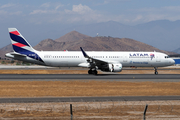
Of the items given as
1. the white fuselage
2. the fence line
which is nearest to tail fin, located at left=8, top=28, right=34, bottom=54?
the white fuselage

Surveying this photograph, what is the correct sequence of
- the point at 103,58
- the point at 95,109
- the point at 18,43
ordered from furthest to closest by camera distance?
the point at 103,58, the point at 18,43, the point at 95,109

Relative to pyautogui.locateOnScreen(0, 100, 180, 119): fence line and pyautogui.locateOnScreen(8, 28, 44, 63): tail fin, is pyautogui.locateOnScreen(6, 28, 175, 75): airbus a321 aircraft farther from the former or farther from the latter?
pyautogui.locateOnScreen(0, 100, 180, 119): fence line

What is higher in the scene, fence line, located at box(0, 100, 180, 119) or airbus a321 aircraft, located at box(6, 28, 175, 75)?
airbus a321 aircraft, located at box(6, 28, 175, 75)

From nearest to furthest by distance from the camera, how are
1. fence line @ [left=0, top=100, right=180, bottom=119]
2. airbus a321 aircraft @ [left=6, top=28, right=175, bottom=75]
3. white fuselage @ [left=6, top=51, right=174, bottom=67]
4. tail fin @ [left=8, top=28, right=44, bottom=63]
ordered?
fence line @ [left=0, top=100, right=180, bottom=119], airbus a321 aircraft @ [left=6, top=28, right=175, bottom=75], white fuselage @ [left=6, top=51, right=174, bottom=67], tail fin @ [left=8, top=28, right=44, bottom=63]

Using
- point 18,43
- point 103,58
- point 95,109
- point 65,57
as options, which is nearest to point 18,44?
point 18,43

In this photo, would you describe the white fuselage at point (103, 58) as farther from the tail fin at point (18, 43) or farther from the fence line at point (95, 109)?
the fence line at point (95, 109)

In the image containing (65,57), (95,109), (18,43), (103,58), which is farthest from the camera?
(103,58)

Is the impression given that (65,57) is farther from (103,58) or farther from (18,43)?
(18,43)

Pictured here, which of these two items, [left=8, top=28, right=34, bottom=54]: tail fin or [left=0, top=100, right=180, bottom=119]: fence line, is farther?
[left=8, top=28, right=34, bottom=54]: tail fin

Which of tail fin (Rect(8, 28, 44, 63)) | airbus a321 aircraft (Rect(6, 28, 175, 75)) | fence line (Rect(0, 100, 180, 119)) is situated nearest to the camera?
fence line (Rect(0, 100, 180, 119))

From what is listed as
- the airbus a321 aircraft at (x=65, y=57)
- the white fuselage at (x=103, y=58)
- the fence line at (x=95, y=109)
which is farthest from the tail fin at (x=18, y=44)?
the fence line at (x=95, y=109)

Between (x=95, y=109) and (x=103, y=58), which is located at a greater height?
(x=103, y=58)

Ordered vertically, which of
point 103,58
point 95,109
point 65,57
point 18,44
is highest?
point 18,44

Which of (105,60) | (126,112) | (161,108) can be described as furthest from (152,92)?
(105,60)
